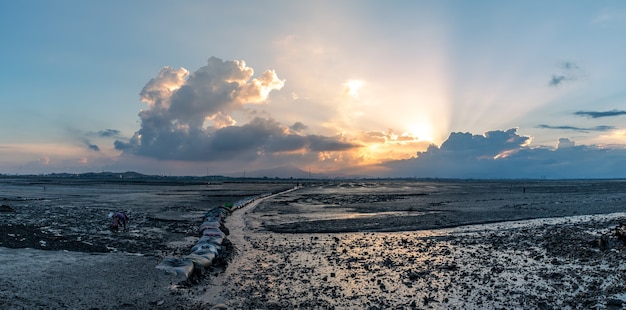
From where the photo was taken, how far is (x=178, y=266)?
15.5 meters

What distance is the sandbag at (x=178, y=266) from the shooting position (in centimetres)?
1509

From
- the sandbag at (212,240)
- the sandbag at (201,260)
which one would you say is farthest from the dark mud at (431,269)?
the sandbag at (212,240)

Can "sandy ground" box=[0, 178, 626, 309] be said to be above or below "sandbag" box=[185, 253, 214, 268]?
below

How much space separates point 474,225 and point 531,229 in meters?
4.19

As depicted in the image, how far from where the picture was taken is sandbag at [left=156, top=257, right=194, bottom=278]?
15.1 metres

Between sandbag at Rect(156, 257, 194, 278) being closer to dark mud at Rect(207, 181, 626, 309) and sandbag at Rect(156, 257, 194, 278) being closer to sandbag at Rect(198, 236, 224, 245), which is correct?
dark mud at Rect(207, 181, 626, 309)

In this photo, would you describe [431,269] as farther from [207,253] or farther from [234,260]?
[207,253]

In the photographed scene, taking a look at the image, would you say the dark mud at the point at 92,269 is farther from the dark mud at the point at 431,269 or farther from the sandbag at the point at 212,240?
the dark mud at the point at 431,269

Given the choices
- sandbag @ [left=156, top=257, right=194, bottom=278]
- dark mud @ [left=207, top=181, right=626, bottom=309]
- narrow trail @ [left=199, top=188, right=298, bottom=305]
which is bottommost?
narrow trail @ [left=199, top=188, right=298, bottom=305]

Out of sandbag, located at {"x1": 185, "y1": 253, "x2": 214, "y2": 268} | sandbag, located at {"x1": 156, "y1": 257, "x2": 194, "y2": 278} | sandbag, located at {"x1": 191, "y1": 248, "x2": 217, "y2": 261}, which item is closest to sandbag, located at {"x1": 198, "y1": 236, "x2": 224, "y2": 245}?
sandbag, located at {"x1": 191, "y1": 248, "x2": 217, "y2": 261}

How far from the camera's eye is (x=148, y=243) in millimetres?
22578

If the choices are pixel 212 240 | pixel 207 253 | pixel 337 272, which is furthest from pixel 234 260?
pixel 337 272

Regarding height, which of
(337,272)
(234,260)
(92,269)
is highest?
(92,269)

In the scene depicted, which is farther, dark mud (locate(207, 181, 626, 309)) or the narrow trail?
the narrow trail
